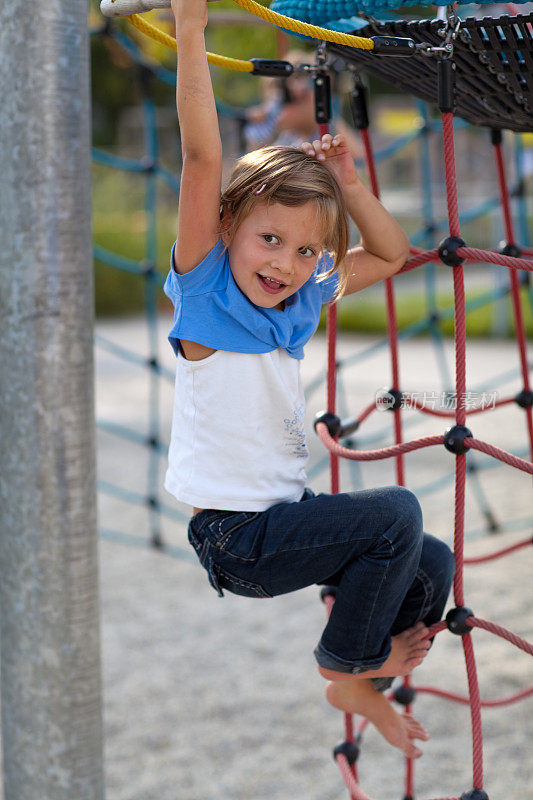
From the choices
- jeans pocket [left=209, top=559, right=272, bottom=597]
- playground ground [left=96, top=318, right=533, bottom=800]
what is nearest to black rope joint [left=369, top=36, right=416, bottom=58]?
jeans pocket [left=209, top=559, right=272, bottom=597]

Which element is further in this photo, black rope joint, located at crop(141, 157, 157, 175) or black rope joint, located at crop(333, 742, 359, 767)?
black rope joint, located at crop(141, 157, 157, 175)

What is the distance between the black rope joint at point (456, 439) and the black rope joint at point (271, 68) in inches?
19.1

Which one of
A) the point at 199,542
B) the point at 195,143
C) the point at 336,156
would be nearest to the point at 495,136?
the point at 336,156

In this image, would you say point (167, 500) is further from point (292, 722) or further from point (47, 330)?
point (47, 330)

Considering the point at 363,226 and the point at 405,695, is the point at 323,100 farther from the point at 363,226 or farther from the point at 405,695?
the point at 405,695

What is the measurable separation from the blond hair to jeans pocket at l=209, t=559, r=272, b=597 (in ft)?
1.14

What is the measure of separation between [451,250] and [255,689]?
132 centimetres

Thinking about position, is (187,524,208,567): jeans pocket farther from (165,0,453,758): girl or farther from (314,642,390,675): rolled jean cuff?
(314,642,390,675): rolled jean cuff

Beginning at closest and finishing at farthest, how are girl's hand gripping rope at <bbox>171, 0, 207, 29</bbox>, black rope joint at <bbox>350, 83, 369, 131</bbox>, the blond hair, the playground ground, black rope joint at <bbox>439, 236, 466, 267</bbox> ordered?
girl's hand gripping rope at <bbox>171, 0, 207, 29</bbox> < the blond hair < black rope joint at <bbox>439, 236, 466, 267</bbox> < black rope joint at <bbox>350, 83, 369, 131</bbox> < the playground ground

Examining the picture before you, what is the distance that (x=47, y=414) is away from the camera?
1.01 metres

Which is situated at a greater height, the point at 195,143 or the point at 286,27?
the point at 286,27

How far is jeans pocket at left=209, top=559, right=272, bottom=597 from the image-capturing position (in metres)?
1.01

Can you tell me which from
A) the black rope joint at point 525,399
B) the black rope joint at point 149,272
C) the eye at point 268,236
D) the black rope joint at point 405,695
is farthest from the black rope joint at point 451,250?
the black rope joint at point 149,272

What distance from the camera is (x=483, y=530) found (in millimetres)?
2947
